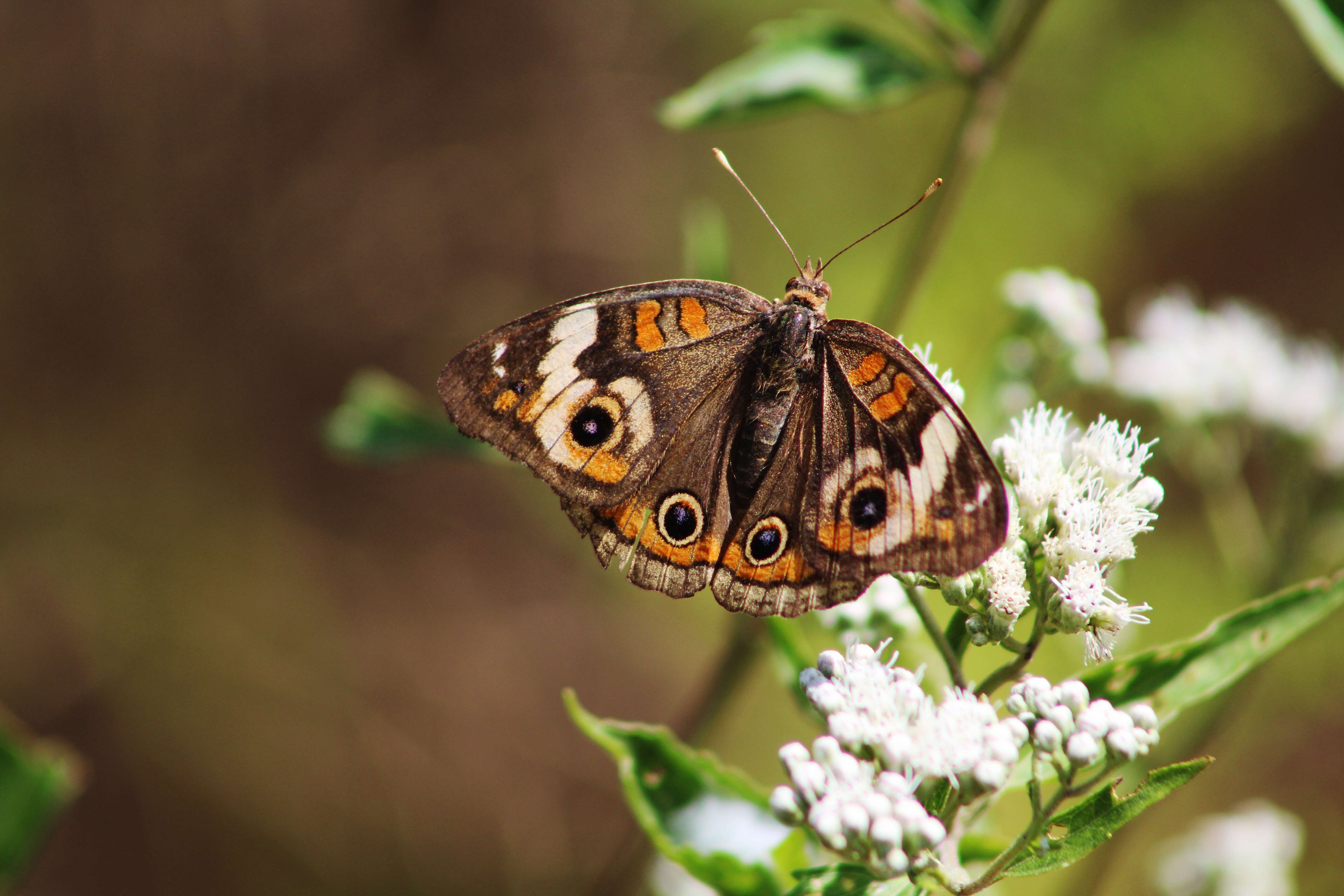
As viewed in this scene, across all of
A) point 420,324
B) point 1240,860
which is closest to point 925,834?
point 1240,860

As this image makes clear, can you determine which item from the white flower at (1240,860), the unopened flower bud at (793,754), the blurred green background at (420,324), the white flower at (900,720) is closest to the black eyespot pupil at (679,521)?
the white flower at (900,720)

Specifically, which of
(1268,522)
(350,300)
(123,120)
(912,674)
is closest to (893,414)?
(912,674)

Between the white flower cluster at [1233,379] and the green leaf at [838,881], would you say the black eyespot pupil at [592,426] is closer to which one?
the green leaf at [838,881]

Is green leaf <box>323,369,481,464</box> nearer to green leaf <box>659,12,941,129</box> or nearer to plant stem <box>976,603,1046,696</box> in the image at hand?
green leaf <box>659,12,941,129</box>

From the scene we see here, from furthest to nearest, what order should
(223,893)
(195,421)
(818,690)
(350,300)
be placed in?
1. (350,300)
2. (195,421)
3. (223,893)
4. (818,690)

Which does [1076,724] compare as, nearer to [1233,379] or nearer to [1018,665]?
[1018,665]

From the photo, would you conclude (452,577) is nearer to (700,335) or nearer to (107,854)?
(107,854)
